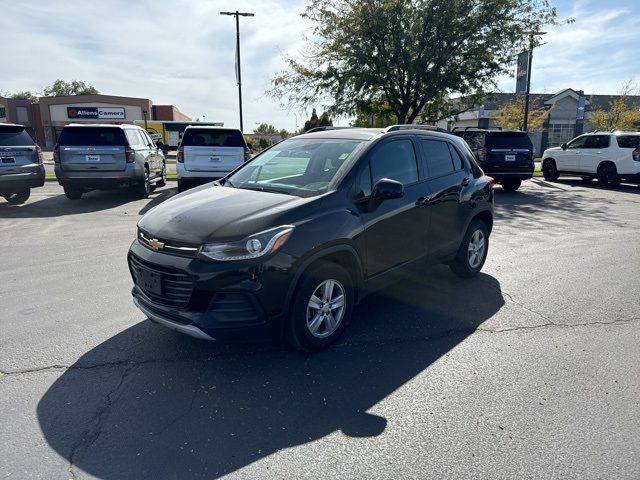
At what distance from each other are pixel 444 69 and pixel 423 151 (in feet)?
48.6

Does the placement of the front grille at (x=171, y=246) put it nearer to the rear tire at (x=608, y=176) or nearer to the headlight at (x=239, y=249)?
the headlight at (x=239, y=249)

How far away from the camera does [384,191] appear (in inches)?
148

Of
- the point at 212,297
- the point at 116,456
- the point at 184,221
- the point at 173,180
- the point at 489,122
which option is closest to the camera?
the point at 116,456

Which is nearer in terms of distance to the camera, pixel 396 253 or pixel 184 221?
pixel 184 221

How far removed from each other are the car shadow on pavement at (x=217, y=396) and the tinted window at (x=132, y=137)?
843 centimetres

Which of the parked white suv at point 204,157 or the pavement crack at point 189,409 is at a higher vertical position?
the parked white suv at point 204,157

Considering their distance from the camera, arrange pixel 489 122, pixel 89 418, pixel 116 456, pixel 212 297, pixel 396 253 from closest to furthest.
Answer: pixel 116 456, pixel 89 418, pixel 212 297, pixel 396 253, pixel 489 122

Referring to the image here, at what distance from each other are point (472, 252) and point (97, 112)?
6263 centimetres

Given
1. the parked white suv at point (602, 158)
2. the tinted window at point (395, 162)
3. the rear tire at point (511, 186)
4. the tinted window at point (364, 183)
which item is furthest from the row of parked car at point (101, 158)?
the parked white suv at point (602, 158)

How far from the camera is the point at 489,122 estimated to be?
43.2 metres

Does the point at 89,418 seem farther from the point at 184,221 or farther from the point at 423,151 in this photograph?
the point at 423,151

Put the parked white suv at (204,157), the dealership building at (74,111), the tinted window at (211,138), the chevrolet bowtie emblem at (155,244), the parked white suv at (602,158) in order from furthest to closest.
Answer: the dealership building at (74,111)
the parked white suv at (602,158)
the tinted window at (211,138)
the parked white suv at (204,157)
the chevrolet bowtie emblem at (155,244)

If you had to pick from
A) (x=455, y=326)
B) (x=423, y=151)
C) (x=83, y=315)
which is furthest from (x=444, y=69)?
(x=83, y=315)

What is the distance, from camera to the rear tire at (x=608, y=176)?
52.6 feet
